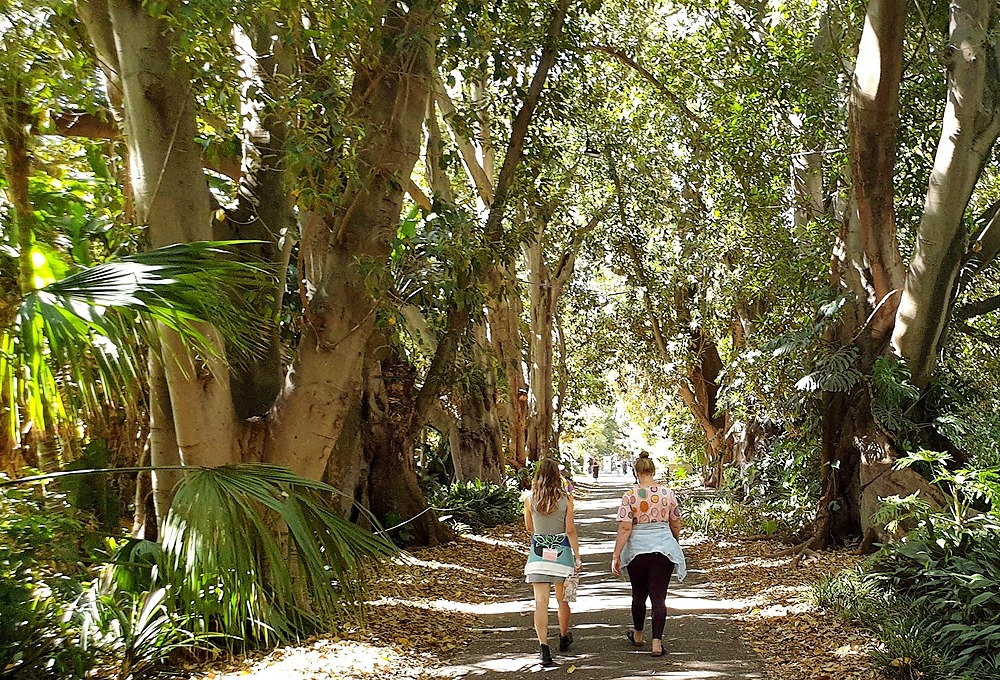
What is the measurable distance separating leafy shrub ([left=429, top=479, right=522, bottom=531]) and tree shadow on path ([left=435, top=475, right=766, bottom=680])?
21.0 feet

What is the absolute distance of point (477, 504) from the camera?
2009 centimetres

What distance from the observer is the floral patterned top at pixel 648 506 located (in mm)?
8383

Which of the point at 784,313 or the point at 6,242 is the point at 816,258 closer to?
the point at 784,313

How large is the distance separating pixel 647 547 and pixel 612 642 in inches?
43.4

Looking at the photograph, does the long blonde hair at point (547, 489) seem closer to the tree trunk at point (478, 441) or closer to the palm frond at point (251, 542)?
the palm frond at point (251, 542)

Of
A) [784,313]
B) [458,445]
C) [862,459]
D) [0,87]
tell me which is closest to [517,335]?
[458,445]

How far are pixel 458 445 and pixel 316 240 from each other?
14185mm

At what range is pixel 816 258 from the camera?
13891 mm

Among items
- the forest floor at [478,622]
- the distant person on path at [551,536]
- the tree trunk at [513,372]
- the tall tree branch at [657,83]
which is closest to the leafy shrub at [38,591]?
the forest floor at [478,622]

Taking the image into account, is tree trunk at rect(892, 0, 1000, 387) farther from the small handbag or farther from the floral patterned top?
the small handbag

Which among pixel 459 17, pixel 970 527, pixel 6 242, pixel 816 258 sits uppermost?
pixel 459 17

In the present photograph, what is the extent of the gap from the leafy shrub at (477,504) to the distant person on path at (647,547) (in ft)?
32.1

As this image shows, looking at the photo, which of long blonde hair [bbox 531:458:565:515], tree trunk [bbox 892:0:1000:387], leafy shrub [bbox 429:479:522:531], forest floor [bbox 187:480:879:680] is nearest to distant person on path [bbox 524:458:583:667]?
long blonde hair [bbox 531:458:565:515]

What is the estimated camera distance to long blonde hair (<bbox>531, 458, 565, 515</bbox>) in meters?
8.05
